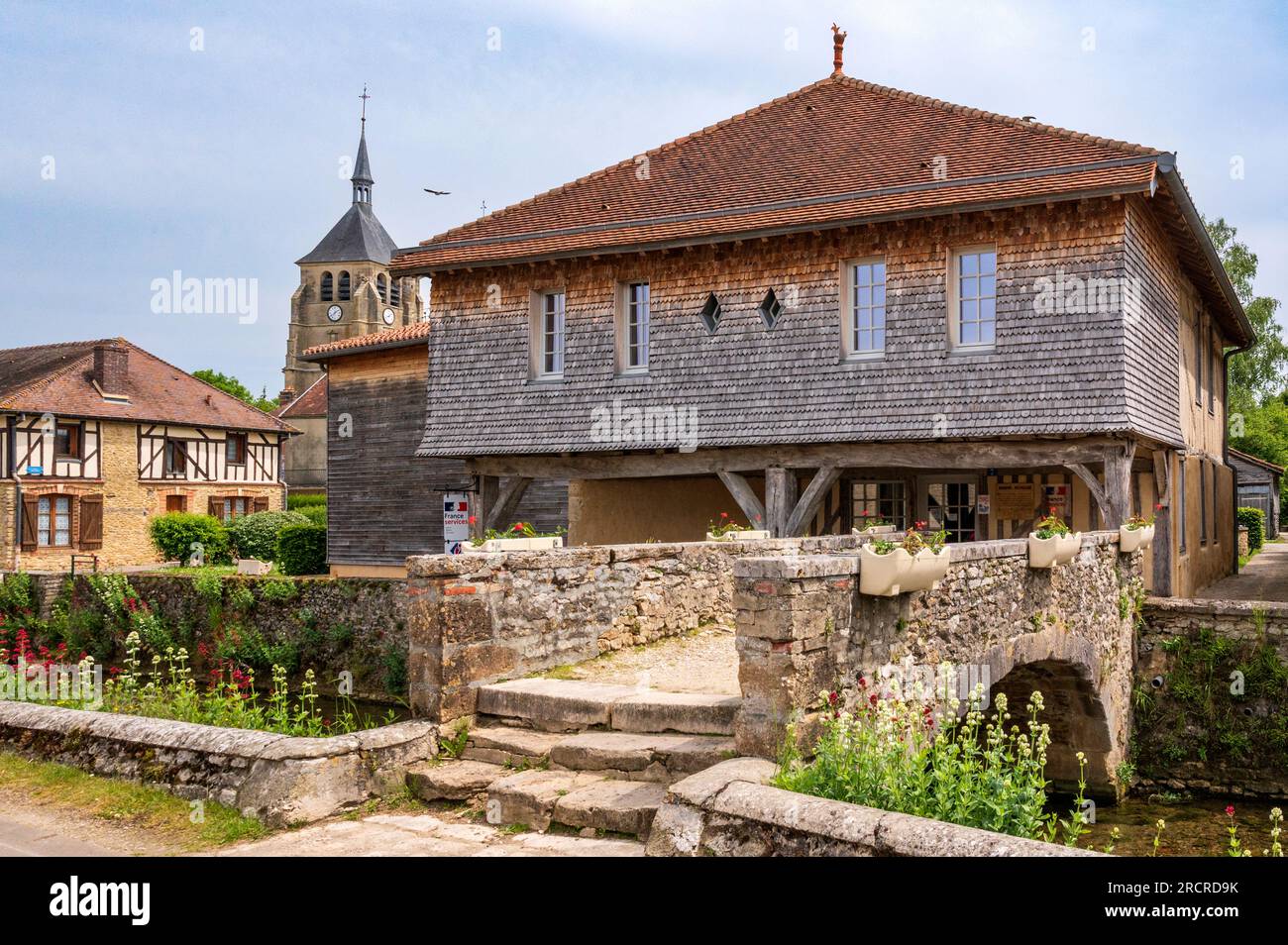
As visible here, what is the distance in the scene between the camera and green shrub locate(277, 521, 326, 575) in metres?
24.7

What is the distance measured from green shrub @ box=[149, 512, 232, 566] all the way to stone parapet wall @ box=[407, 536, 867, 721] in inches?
926

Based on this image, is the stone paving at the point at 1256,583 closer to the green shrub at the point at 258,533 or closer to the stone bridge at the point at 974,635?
the stone bridge at the point at 974,635

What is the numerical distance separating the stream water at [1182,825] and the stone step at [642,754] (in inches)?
223

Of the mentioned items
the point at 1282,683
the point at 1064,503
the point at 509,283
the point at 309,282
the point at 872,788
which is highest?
the point at 309,282

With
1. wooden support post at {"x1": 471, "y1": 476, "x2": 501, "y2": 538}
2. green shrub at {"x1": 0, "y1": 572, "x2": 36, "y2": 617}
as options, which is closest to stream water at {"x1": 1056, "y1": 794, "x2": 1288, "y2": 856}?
wooden support post at {"x1": 471, "y1": 476, "x2": 501, "y2": 538}

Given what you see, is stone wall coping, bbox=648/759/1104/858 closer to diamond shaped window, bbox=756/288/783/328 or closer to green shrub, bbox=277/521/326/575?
diamond shaped window, bbox=756/288/783/328

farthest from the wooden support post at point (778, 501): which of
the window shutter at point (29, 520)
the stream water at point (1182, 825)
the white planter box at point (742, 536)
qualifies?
the window shutter at point (29, 520)

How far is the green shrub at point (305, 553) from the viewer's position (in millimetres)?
24734

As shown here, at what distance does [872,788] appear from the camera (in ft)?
17.0

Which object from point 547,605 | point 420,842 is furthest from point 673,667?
point 420,842
